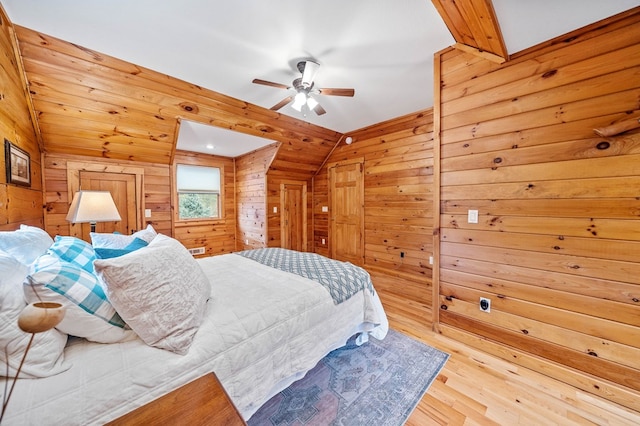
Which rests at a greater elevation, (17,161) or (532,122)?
(532,122)

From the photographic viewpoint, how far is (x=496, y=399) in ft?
5.27

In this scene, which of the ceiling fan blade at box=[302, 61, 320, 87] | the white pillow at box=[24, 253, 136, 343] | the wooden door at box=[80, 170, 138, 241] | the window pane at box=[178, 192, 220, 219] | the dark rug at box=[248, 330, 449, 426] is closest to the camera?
the white pillow at box=[24, 253, 136, 343]

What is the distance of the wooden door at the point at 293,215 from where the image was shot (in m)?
4.86

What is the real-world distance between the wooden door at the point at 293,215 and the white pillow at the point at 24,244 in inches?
140

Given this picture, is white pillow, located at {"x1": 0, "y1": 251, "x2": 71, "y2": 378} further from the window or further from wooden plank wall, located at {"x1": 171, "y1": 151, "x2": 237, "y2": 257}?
the window

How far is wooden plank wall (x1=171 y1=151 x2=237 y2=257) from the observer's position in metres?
4.76

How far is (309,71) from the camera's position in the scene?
7.30 ft

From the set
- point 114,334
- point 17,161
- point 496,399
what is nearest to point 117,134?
point 17,161

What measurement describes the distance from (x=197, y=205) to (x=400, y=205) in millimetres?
4065

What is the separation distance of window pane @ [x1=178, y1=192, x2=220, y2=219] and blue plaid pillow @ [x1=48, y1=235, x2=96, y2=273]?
11.8 ft

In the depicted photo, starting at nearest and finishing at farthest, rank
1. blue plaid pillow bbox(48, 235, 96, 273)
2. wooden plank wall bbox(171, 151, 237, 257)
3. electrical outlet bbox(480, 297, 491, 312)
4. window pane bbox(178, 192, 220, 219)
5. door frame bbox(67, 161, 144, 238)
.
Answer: blue plaid pillow bbox(48, 235, 96, 273) < electrical outlet bbox(480, 297, 491, 312) < door frame bbox(67, 161, 144, 238) < wooden plank wall bbox(171, 151, 237, 257) < window pane bbox(178, 192, 220, 219)

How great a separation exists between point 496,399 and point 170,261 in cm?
224

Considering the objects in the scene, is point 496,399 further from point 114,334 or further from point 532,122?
point 114,334

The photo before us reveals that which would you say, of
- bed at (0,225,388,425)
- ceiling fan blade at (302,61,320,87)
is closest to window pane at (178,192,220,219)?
bed at (0,225,388,425)
